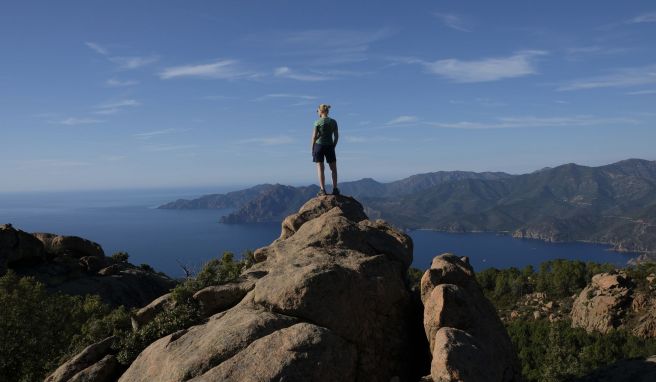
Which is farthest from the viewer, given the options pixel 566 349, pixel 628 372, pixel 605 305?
pixel 605 305

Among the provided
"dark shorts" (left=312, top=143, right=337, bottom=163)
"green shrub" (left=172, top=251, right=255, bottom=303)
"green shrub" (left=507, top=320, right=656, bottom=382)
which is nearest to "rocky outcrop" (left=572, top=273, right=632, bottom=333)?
"green shrub" (left=507, top=320, right=656, bottom=382)

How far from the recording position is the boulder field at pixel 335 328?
13.4m

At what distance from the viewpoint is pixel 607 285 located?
93625 millimetres

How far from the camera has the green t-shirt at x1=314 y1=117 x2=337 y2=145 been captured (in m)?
24.9

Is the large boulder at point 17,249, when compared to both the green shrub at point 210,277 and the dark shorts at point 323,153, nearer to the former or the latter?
the green shrub at point 210,277

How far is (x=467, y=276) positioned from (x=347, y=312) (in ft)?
20.6

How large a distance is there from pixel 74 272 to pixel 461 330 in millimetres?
47197

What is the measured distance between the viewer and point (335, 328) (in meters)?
15.3

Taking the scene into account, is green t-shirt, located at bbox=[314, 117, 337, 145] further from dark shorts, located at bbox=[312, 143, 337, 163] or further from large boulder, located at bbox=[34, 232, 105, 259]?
large boulder, located at bbox=[34, 232, 105, 259]

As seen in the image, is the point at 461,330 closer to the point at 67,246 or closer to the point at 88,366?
the point at 88,366

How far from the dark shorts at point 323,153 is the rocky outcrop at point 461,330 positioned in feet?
30.6

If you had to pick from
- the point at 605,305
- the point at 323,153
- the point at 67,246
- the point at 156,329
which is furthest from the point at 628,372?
the point at 605,305

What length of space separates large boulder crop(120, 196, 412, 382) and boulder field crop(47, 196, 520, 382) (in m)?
0.04

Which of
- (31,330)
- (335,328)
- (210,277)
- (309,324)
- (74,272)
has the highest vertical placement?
(210,277)
